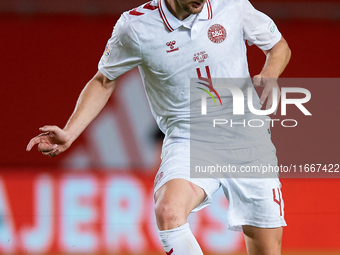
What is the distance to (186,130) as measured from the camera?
2.39 m

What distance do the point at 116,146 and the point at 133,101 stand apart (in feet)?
1.25

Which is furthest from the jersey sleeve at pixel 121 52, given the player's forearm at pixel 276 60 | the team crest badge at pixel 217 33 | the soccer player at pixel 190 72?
the player's forearm at pixel 276 60

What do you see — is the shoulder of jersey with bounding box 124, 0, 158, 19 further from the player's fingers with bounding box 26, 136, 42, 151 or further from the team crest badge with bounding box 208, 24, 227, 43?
the player's fingers with bounding box 26, 136, 42, 151

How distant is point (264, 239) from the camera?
7.93 feet

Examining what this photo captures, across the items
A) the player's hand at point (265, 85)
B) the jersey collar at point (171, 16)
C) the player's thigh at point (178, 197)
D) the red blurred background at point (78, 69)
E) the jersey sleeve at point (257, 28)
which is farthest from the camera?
the red blurred background at point (78, 69)

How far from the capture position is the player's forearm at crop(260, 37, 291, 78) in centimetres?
235

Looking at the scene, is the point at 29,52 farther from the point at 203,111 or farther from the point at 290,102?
the point at 203,111

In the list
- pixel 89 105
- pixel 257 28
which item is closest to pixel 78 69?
pixel 89 105

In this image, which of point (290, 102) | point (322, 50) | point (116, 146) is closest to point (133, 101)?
point (116, 146)

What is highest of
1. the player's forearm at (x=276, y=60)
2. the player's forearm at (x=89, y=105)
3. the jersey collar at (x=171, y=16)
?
the jersey collar at (x=171, y=16)

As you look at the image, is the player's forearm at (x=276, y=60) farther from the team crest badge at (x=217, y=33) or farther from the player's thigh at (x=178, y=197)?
the player's thigh at (x=178, y=197)

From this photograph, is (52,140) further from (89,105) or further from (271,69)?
(271,69)

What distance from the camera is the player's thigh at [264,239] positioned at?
2412mm

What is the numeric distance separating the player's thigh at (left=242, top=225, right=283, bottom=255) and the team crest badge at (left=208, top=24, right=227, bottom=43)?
2.58 ft
